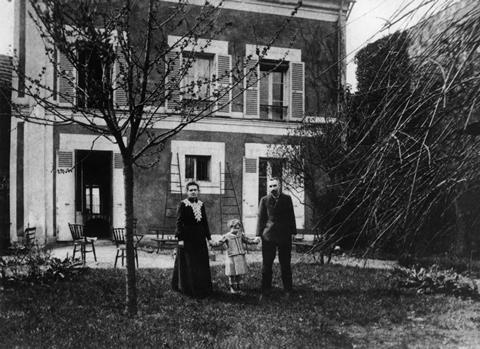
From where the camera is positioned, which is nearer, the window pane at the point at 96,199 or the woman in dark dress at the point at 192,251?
the woman in dark dress at the point at 192,251

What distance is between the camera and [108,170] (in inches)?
621

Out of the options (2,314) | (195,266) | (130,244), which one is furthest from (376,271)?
(2,314)

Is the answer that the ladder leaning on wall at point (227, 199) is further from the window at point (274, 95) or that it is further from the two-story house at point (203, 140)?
the window at point (274, 95)

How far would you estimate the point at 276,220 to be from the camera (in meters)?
7.12

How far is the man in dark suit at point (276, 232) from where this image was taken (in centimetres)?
702

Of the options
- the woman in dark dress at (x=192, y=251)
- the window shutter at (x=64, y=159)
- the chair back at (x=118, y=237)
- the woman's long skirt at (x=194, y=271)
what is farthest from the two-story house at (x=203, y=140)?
the woman's long skirt at (x=194, y=271)

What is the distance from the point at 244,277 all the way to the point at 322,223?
20.9ft

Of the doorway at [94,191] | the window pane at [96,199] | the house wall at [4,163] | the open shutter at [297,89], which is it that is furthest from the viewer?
the window pane at [96,199]

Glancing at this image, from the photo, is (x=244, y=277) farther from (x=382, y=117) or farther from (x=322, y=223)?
(x=382, y=117)

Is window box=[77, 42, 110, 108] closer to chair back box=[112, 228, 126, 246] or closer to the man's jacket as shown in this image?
the man's jacket

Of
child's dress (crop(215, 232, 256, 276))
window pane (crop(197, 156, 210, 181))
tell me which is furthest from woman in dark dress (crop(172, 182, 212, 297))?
window pane (crop(197, 156, 210, 181))

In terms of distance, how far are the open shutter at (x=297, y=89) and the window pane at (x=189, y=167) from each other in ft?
11.3

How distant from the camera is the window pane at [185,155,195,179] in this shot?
46.2ft

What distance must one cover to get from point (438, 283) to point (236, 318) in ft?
11.0
